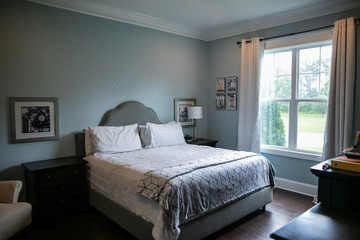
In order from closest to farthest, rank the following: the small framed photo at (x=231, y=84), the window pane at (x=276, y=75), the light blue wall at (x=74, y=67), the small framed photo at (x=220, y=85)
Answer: the light blue wall at (x=74, y=67), the window pane at (x=276, y=75), the small framed photo at (x=231, y=84), the small framed photo at (x=220, y=85)

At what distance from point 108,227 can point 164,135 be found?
163 cm

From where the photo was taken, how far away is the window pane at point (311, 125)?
3799 mm

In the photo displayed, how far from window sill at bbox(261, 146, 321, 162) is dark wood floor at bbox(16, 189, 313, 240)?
789 mm

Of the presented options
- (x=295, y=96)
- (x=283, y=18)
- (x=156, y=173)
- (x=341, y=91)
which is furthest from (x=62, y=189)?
(x=283, y=18)

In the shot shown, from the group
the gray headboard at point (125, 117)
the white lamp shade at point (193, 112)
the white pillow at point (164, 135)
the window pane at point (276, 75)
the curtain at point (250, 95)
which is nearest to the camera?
the gray headboard at point (125, 117)

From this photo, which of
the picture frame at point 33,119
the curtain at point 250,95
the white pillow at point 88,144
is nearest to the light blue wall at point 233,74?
the curtain at point 250,95

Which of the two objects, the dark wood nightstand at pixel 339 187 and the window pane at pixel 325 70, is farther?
the window pane at pixel 325 70

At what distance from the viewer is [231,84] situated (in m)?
4.80

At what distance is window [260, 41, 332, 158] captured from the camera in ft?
12.4

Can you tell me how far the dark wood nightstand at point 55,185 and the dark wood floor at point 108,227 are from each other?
14cm

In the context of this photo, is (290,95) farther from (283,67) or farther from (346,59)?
(346,59)

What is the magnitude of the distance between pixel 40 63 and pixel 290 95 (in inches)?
145

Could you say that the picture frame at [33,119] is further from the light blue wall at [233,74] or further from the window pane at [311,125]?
the window pane at [311,125]

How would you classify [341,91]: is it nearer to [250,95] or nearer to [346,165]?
[250,95]
